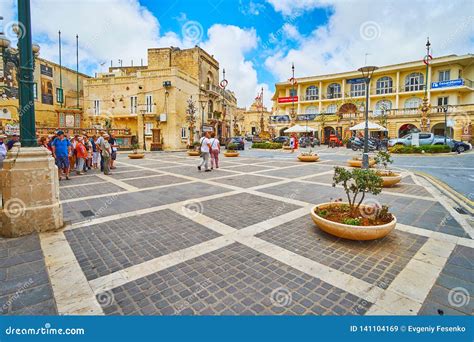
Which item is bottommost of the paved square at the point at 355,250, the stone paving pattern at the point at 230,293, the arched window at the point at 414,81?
the stone paving pattern at the point at 230,293

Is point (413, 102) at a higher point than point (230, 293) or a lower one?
higher

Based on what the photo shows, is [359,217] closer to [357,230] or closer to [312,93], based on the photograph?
[357,230]

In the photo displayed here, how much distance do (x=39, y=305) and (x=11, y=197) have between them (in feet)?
8.31

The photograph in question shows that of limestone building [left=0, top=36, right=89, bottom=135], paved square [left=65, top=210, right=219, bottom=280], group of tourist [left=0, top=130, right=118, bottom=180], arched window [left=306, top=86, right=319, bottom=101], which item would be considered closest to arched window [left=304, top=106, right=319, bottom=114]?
arched window [left=306, top=86, right=319, bottom=101]

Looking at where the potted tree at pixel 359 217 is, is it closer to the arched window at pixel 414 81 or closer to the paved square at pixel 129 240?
the paved square at pixel 129 240

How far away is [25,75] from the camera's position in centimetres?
439

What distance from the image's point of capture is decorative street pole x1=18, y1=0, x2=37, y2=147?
14.1 feet

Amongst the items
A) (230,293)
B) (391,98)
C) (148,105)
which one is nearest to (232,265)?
(230,293)

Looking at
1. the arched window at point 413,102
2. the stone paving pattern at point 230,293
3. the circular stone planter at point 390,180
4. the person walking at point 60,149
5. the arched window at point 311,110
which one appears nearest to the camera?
the stone paving pattern at point 230,293

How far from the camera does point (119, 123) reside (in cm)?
3306

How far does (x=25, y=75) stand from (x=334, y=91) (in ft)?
159

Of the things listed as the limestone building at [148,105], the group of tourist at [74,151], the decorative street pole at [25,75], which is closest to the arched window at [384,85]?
the limestone building at [148,105]

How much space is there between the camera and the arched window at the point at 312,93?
157ft

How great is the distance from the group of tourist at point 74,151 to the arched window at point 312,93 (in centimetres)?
4257
